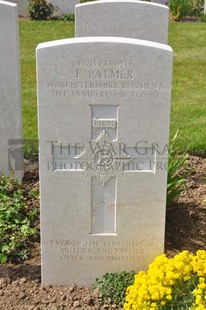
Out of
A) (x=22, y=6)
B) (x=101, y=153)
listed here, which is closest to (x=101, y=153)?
(x=101, y=153)

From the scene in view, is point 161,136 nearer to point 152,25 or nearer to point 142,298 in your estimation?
point 142,298

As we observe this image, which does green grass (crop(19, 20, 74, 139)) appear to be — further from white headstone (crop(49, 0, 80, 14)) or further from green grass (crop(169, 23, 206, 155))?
green grass (crop(169, 23, 206, 155))

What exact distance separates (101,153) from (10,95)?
70.9 inches

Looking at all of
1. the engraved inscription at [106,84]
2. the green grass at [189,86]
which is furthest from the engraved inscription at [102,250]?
the green grass at [189,86]

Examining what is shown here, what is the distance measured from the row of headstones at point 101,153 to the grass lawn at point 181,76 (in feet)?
6.66

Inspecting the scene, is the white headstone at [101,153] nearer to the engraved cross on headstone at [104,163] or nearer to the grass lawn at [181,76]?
the engraved cross on headstone at [104,163]

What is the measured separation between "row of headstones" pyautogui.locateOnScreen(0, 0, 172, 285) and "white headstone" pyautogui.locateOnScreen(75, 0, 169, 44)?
1918 mm

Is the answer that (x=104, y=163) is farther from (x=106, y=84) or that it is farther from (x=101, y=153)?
(x=106, y=84)

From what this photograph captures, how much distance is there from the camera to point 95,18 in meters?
5.24

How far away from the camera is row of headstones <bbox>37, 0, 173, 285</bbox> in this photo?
3.28m

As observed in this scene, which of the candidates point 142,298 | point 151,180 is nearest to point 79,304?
point 142,298

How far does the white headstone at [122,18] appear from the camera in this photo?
5215 mm

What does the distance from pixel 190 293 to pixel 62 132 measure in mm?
1196

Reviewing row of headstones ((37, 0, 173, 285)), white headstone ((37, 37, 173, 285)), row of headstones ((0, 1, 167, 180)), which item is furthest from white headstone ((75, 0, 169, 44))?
white headstone ((37, 37, 173, 285))
